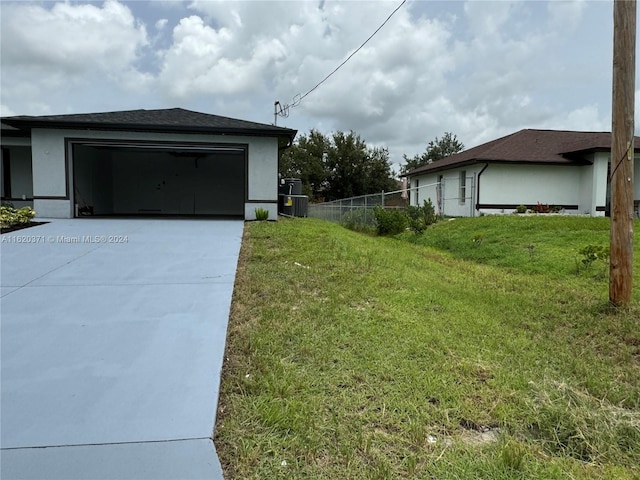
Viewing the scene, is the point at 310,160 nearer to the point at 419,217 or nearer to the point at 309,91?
the point at 309,91

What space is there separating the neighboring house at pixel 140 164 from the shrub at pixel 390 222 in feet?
10.5

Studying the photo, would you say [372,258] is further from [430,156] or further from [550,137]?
[430,156]

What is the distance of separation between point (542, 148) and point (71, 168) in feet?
59.4

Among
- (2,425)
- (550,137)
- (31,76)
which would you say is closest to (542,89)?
(550,137)

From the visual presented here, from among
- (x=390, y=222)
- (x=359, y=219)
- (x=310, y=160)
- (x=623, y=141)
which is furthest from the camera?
(x=310, y=160)

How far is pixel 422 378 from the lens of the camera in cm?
315

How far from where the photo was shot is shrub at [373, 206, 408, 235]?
12562mm

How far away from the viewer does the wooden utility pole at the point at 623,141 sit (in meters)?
4.46

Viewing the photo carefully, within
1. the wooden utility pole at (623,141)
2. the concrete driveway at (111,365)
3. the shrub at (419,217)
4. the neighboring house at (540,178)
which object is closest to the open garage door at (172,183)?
the shrub at (419,217)

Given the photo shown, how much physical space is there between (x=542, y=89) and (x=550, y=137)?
8.27m

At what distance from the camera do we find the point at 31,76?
1359 cm

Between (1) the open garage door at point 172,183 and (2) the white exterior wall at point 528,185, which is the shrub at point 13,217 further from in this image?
(2) the white exterior wall at point 528,185

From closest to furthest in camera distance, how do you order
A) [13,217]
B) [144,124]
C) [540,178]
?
[13,217]
[144,124]
[540,178]

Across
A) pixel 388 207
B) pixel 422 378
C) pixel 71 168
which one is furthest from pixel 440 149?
pixel 422 378
